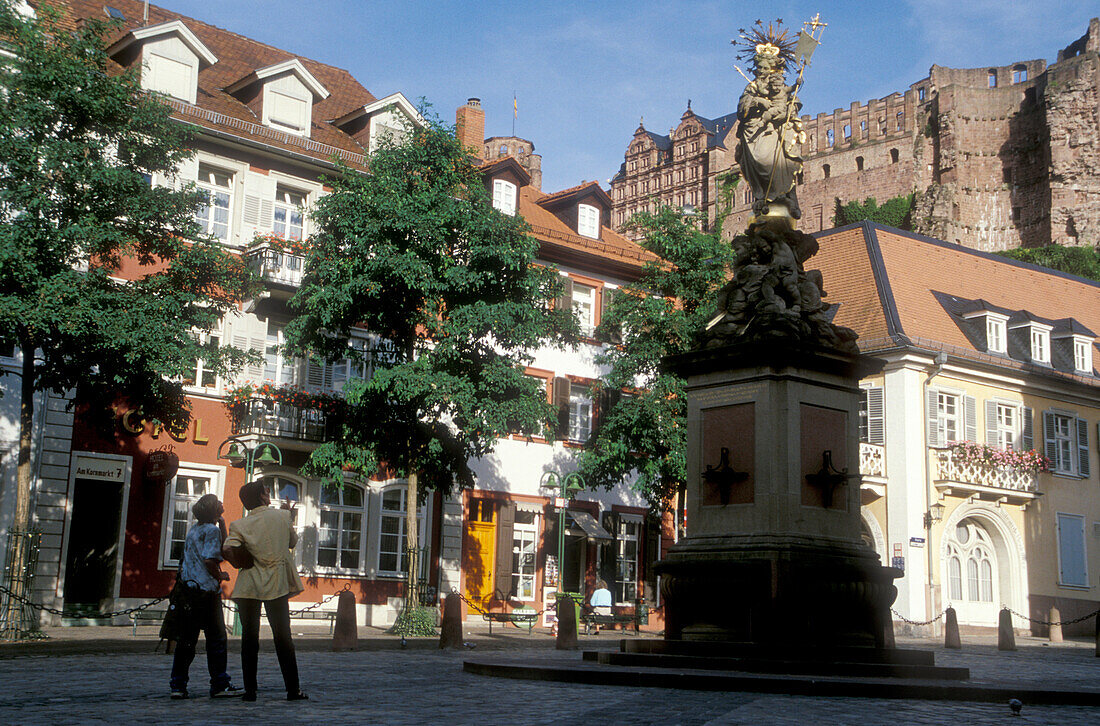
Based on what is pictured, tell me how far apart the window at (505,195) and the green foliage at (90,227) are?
46.6 ft

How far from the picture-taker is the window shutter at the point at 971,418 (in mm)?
35594

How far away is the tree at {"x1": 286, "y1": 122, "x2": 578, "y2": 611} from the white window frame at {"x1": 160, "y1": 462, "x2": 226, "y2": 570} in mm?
3738

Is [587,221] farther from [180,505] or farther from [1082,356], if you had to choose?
[1082,356]

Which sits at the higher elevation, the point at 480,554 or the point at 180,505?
the point at 180,505

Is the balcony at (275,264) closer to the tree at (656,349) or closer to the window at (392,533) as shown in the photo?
the window at (392,533)

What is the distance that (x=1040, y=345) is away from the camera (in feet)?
126

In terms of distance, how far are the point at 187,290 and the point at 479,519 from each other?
12.8m

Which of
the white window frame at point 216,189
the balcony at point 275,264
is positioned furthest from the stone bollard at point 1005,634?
the white window frame at point 216,189

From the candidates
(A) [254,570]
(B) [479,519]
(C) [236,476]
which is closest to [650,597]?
(B) [479,519]

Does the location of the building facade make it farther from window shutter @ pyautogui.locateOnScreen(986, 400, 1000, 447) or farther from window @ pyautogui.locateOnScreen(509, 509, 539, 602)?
window @ pyautogui.locateOnScreen(509, 509, 539, 602)

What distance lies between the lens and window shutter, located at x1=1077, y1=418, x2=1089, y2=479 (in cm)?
3766

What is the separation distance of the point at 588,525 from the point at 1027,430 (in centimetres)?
1432

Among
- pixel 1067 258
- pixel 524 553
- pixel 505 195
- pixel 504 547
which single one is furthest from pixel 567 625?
pixel 1067 258

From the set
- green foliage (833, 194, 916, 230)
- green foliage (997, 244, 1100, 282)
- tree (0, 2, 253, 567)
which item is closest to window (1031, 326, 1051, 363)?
tree (0, 2, 253, 567)
